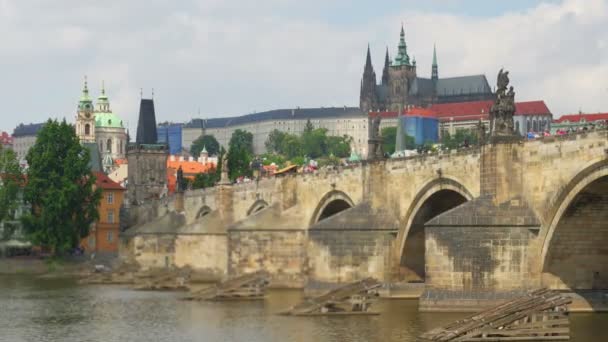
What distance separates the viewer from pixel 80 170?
99562 mm

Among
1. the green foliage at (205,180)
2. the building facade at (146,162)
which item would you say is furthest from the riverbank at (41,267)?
the building facade at (146,162)

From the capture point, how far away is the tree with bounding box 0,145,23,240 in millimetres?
100000

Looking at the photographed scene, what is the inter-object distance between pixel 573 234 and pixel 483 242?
3.12 metres

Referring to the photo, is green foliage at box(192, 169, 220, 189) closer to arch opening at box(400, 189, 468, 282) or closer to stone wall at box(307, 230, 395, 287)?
stone wall at box(307, 230, 395, 287)

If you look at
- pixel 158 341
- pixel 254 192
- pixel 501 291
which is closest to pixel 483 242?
pixel 501 291

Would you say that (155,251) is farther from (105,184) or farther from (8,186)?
(105,184)

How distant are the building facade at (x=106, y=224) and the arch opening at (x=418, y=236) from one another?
61.9 m

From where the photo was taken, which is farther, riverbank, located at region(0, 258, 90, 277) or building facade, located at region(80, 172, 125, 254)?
building facade, located at region(80, 172, 125, 254)

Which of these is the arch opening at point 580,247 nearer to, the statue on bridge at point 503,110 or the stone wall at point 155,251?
the statue on bridge at point 503,110

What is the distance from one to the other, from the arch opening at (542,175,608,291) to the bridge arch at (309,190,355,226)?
2094 centimetres

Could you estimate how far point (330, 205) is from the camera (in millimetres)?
66812

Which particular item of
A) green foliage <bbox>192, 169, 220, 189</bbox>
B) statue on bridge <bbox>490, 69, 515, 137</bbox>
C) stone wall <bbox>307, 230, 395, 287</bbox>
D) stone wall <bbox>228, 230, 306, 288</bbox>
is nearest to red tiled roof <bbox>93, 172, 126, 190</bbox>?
green foliage <bbox>192, 169, 220, 189</bbox>

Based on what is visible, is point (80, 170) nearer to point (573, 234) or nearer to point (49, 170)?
point (49, 170)

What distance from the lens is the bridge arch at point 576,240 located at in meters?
42.7
